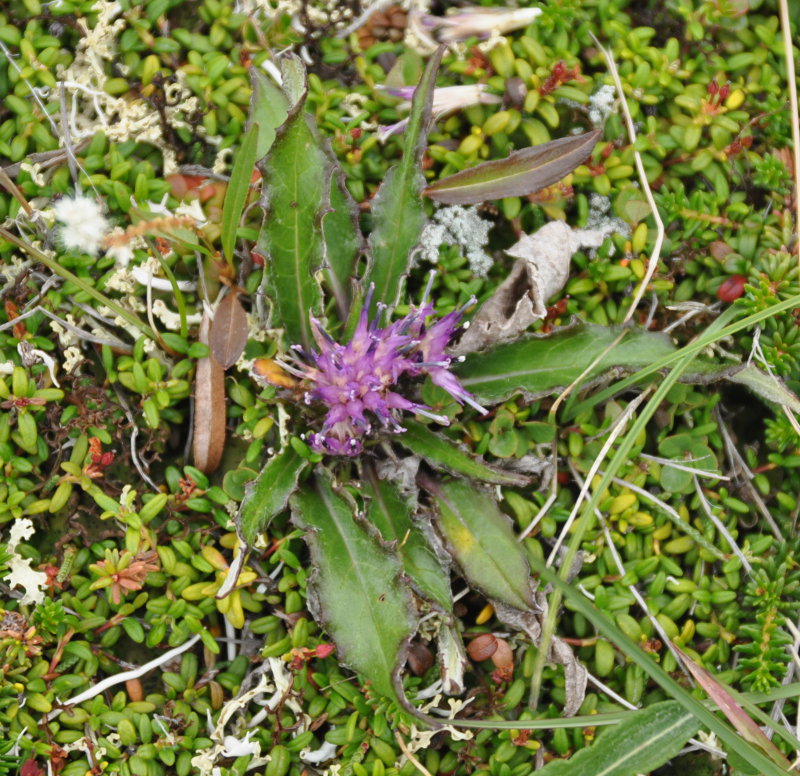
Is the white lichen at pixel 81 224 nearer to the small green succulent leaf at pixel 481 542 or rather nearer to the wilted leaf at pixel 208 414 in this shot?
the wilted leaf at pixel 208 414

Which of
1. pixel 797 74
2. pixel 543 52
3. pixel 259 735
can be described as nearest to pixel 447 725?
pixel 259 735

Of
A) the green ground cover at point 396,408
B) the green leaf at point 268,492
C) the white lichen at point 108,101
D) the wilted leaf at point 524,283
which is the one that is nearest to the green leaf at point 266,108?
the green ground cover at point 396,408

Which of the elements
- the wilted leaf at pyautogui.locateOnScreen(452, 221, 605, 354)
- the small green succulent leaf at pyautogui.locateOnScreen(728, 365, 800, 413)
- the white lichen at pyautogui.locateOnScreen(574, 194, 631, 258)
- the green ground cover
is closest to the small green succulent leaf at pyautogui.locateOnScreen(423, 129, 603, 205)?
the green ground cover

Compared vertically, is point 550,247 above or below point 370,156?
below

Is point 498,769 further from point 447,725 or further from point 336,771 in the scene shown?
point 336,771

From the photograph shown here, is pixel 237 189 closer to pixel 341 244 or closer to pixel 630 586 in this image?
pixel 341 244

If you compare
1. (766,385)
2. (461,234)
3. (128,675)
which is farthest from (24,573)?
(766,385)
